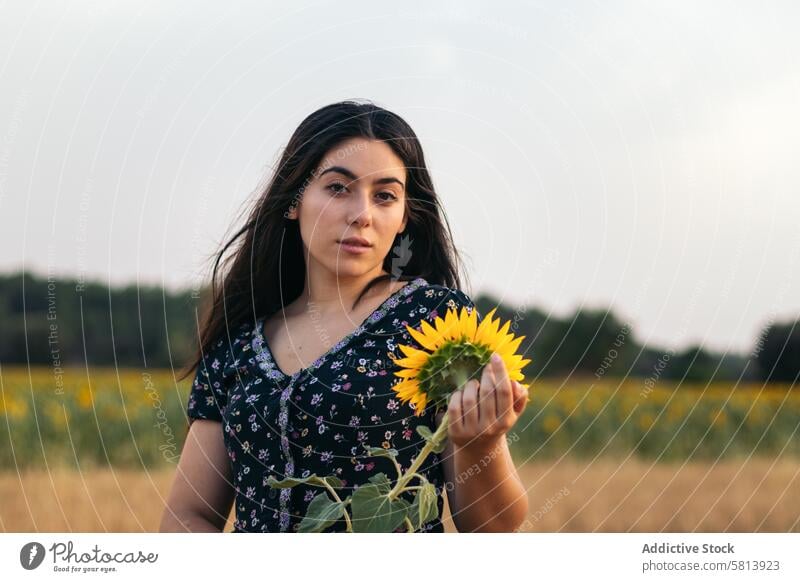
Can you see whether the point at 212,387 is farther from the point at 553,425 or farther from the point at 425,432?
the point at 553,425

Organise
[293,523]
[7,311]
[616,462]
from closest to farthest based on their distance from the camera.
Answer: [293,523] → [7,311] → [616,462]

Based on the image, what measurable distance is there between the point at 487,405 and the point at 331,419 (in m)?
0.58

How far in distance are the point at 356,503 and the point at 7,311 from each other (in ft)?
17.7

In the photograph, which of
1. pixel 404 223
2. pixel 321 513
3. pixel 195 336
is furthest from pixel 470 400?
pixel 195 336

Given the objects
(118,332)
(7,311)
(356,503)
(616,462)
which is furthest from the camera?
(118,332)

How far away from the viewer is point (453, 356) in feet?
5.49

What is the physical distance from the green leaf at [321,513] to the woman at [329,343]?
183mm

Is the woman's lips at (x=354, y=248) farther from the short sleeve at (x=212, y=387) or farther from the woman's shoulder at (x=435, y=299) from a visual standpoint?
the short sleeve at (x=212, y=387)

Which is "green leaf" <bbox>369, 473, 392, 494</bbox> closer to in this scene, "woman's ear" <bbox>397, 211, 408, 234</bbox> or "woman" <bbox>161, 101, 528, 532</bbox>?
"woman" <bbox>161, 101, 528, 532</bbox>

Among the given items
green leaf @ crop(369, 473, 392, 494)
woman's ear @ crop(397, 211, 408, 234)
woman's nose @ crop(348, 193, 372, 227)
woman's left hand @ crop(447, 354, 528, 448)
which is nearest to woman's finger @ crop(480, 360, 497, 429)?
woman's left hand @ crop(447, 354, 528, 448)

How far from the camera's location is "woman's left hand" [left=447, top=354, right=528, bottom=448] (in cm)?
163

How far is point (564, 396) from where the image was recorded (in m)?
8.27
